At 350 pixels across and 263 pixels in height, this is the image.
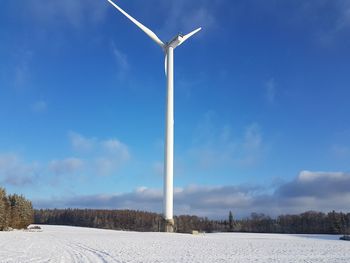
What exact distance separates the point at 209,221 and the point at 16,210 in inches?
4161

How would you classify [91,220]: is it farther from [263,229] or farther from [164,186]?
[164,186]

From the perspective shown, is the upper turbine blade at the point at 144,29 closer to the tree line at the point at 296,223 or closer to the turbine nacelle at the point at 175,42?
the turbine nacelle at the point at 175,42

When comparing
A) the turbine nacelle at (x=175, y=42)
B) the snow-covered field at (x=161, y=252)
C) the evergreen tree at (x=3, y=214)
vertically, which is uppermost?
the turbine nacelle at (x=175, y=42)

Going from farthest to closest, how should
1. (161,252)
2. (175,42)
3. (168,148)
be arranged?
(175,42) → (168,148) → (161,252)

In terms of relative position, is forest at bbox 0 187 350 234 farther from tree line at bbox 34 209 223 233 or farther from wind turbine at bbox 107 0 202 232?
wind turbine at bbox 107 0 202 232

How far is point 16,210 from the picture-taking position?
93.1m

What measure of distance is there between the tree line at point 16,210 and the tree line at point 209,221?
5870 centimetres

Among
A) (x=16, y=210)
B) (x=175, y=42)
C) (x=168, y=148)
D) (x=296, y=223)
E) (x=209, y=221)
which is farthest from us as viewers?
(x=209, y=221)

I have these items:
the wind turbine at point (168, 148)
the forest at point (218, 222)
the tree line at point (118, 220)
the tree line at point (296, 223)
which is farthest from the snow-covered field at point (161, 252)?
the tree line at point (118, 220)

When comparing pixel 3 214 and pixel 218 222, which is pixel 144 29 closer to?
pixel 3 214

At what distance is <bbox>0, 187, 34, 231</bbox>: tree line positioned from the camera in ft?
289

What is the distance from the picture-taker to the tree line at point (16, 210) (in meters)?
88.1

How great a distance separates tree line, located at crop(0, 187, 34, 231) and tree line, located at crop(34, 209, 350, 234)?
5870cm

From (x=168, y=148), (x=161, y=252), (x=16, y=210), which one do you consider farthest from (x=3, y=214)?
(x=161, y=252)
